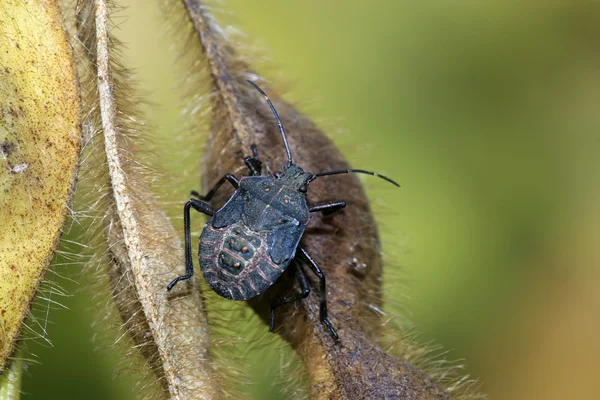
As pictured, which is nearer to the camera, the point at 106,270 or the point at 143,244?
the point at 143,244

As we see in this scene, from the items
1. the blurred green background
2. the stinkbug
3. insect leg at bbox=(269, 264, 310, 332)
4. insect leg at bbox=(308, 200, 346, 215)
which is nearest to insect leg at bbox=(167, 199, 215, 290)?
the stinkbug

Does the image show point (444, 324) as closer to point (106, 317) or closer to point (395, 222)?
point (395, 222)

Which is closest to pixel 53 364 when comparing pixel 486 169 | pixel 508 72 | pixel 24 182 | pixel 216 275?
pixel 216 275

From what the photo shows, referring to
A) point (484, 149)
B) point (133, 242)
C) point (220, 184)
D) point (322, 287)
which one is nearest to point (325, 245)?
point (322, 287)

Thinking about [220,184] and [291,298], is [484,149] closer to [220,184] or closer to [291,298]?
[220,184]

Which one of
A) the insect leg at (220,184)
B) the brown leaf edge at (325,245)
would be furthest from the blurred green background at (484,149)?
the insect leg at (220,184)

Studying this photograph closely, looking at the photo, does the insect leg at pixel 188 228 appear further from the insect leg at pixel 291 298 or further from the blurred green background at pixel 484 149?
the blurred green background at pixel 484 149

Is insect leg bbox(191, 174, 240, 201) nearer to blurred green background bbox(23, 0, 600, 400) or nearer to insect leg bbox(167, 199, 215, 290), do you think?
insect leg bbox(167, 199, 215, 290)
